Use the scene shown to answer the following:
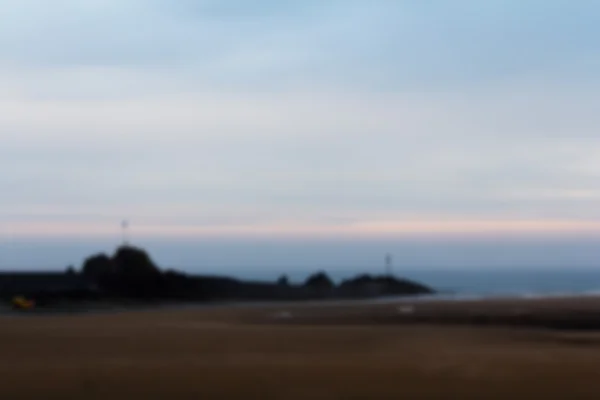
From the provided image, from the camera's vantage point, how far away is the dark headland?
51031mm

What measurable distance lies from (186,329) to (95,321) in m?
5.59

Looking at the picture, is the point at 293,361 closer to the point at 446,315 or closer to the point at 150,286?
the point at 446,315

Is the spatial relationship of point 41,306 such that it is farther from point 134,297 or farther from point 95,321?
point 95,321

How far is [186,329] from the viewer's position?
25469mm

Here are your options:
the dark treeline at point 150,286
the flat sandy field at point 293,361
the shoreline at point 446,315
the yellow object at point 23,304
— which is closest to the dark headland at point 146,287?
the dark treeline at point 150,286

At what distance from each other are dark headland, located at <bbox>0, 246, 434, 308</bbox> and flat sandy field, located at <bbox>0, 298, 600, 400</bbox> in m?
22.4

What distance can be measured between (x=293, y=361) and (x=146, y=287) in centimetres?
3871

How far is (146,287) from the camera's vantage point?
5478cm

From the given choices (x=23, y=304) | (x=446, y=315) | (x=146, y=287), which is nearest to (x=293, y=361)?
(x=446, y=315)

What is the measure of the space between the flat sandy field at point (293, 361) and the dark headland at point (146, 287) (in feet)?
73.6

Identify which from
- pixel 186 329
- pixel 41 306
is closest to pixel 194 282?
pixel 41 306

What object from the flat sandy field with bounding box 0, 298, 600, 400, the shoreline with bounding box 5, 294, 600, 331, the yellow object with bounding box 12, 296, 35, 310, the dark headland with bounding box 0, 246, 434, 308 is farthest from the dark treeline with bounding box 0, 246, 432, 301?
the flat sandy field with bounding box 0, 298, 600, 400

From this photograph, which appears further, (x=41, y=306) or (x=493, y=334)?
(x=41, y=306)

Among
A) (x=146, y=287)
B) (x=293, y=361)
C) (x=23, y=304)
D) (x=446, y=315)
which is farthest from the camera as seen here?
(x=146, y=287)
